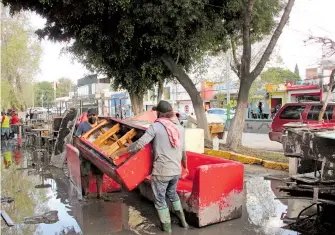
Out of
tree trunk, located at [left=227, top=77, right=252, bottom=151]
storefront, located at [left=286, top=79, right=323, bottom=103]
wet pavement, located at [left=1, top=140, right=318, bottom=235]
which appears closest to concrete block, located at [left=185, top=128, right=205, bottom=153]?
wet pavement, located at [left=1, top=140, right=318, bottom=235]

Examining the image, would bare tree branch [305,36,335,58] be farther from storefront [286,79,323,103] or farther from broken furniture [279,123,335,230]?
storefront [286,79,323,103]

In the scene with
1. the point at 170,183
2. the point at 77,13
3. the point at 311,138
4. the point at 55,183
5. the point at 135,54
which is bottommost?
the point at 55,183

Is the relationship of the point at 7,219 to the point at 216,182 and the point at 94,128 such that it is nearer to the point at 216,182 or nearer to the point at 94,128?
the point at 94,128

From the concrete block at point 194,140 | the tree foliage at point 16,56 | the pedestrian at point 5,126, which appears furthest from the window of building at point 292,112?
the tree foliage at point 16,56

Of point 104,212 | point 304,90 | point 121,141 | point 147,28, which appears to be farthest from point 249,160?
point 304,90

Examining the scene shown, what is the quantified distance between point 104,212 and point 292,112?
31.8ft

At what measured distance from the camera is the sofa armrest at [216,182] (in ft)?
16.4

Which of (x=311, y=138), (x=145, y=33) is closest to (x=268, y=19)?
(x=145, y=33)

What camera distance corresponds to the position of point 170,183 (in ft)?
16.2

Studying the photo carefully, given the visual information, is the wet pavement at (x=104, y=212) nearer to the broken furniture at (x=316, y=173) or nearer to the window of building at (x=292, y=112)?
the broken furniture at (x=316, y=173)

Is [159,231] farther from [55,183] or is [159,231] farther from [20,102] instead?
[20,102]

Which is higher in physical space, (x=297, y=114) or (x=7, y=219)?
(x=297, y=114)

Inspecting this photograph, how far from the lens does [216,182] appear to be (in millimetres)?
5121

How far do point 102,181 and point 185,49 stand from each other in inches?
289
